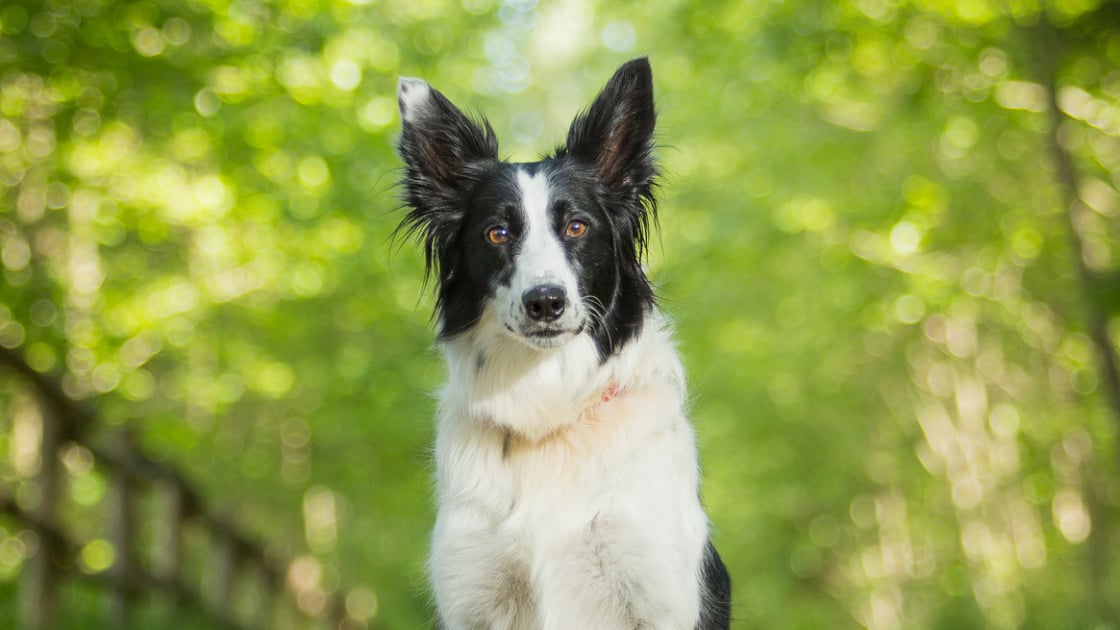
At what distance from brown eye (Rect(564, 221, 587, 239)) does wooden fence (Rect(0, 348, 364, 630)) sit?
3837 mm

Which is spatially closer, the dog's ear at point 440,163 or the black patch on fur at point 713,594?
the black patch on fur at point 713,594

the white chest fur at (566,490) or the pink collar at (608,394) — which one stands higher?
the pink collar at (608,394)

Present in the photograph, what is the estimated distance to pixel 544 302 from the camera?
13.8ft

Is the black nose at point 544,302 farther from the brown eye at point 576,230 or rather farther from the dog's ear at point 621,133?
the dog's ear at point 621,133

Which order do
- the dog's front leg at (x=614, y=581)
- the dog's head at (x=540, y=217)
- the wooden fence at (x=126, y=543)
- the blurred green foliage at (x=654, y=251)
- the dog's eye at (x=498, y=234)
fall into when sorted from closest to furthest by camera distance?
the dog's front leg at (x=614, y=581), the dog's head at (x=540, y=217), the dog's eye at (x=498, y=234), the wooden fence at (x=126, y=543), the blurred green foliage at (x=654, y=251)

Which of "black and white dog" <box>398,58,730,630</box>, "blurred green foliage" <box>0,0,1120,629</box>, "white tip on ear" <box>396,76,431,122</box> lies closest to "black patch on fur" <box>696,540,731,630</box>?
"black and white dog" <box>398,58,730,630</box>

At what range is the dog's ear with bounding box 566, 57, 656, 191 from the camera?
181 inches

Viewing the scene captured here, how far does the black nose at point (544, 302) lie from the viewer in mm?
4203

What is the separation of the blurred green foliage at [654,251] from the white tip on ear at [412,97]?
493 millimetres

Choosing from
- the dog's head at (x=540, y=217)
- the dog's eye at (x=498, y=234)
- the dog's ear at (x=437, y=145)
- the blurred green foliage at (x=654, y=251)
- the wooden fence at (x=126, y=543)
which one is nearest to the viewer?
the dog's head at (x=540, y=217)

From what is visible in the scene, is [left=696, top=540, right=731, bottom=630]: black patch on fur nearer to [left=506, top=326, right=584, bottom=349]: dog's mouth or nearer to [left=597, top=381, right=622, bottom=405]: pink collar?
[left=597, top=381, right=622, bottom=405]: pink collar

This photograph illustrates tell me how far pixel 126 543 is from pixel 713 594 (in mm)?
6148

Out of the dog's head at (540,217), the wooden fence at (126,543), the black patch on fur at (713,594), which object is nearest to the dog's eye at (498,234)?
the dog's head at (540,217)

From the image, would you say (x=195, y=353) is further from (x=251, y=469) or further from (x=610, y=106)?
(x=610, y=106)
